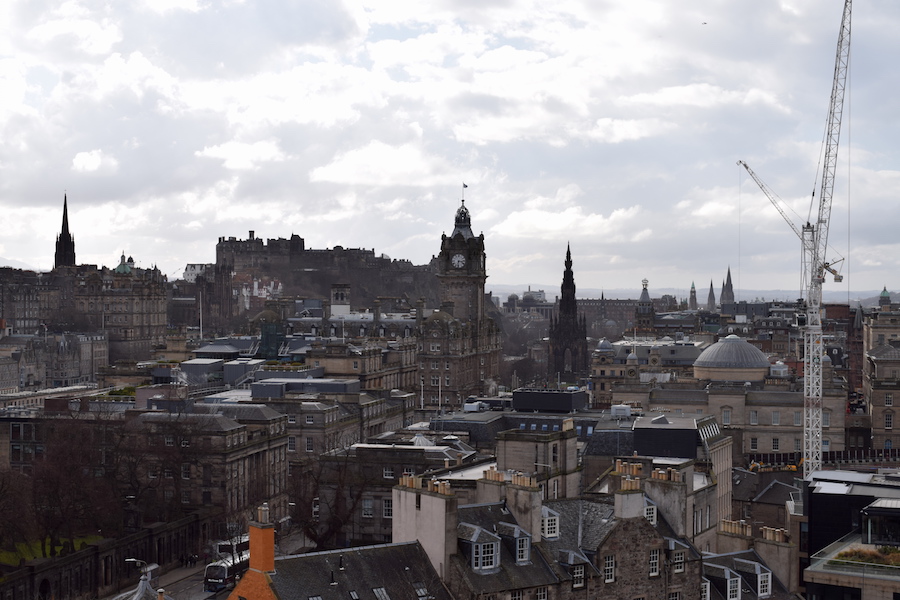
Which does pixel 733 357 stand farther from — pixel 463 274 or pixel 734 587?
pixel 734 587

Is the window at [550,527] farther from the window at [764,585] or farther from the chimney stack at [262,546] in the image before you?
the chimney stack at [262,546]

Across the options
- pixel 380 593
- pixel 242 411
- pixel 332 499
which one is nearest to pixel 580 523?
pixel 380 593

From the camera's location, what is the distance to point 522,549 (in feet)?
142

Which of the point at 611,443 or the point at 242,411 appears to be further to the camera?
the point at 242,411

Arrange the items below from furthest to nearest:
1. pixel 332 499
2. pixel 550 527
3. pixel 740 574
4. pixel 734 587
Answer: pixel 332 499
pixel 740 574
pixel 734 587
pixel 550 527

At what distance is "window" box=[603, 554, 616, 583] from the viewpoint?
146 feet

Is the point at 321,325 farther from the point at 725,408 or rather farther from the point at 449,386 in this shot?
the point at 725,408

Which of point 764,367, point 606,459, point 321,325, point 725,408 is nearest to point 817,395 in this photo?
point 725,408

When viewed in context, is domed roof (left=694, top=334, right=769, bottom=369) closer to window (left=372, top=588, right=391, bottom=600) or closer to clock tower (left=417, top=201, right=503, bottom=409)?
clock tower (left=417, top=201, right=503, bottom=409)

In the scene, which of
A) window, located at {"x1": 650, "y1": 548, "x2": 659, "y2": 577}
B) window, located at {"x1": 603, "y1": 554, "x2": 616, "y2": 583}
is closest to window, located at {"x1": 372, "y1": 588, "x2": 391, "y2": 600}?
window, located at {"x1": 603, "y1": 554, "x2": 616, "y2": 583}

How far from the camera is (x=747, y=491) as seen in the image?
249ft

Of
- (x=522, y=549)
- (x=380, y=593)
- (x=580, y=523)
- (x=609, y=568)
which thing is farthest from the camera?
(x=580, y=523)

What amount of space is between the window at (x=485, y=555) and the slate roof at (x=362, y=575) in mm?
1380

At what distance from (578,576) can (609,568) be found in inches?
52.2
